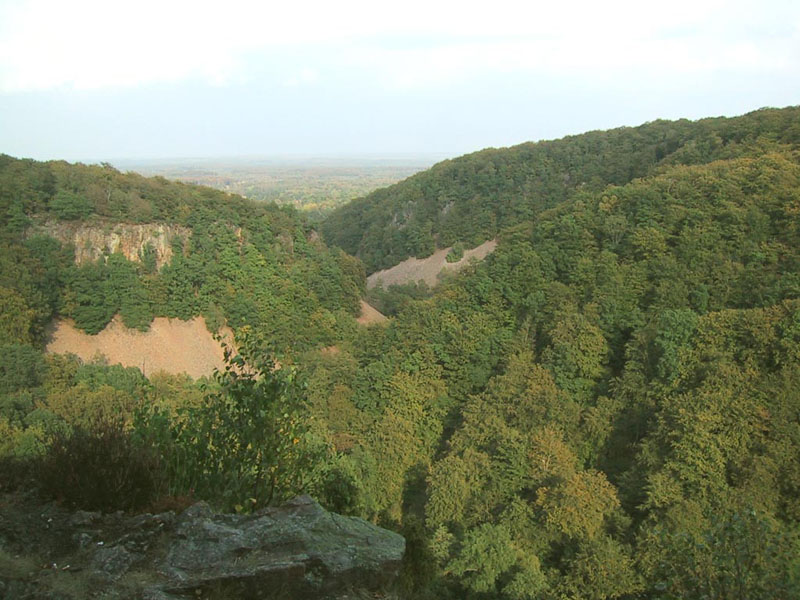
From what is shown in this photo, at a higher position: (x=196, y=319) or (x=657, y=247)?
(x=657, y=247)

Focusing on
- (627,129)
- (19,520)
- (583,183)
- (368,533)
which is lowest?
(368,533)

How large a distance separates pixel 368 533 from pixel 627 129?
6710cm

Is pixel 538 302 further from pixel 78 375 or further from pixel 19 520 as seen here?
pixel 19 520

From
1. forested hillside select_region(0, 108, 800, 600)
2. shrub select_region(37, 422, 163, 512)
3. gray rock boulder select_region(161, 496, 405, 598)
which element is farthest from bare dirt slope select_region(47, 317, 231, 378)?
gray rock boulder select_region(161, 496, 405, 598)

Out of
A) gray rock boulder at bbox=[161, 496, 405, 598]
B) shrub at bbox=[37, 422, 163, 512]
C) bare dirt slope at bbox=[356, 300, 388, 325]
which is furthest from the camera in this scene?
bare dirt slope at bbox=[356, 300, 388, 325]

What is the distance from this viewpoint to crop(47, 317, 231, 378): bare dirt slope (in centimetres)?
2933

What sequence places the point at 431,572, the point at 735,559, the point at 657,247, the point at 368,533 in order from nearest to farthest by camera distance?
the point at 735,559, the point at 368,533, the point at 431,572, the point at 657,247

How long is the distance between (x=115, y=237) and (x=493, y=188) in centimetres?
4497

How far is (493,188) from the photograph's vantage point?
223ft

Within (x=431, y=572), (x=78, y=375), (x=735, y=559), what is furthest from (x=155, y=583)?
(x=78, y=375)

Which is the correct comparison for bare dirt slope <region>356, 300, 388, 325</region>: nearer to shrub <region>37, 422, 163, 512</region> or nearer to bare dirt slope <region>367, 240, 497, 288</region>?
bare dirt slope <region>367, 240, 497, 288</region>

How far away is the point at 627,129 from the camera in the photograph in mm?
65062

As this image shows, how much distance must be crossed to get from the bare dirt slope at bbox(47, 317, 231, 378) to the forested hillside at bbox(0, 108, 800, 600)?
242 centimetres

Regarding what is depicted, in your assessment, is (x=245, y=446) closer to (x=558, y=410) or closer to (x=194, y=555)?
(x=194, y=555)
